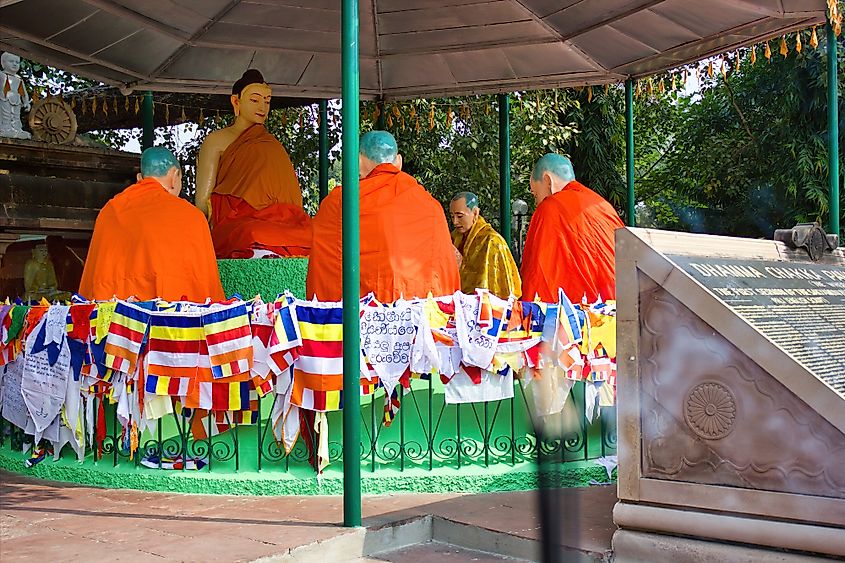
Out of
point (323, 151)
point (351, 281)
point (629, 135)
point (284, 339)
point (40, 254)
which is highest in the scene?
point (323, 151)

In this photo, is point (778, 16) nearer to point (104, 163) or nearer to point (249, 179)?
point (249, 179)

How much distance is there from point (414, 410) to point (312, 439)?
751mm

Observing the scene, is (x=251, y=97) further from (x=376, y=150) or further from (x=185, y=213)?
(x=376, y=150)

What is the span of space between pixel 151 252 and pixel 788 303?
4.25 meters

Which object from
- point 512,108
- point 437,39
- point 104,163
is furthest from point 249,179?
point 512,108

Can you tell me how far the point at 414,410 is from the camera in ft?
19.0

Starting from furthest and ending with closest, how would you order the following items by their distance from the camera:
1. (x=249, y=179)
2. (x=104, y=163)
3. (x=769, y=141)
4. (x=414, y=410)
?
(x=769, y=141), (x=104, y=163), (x=249, y=179), (x=414, y=410)

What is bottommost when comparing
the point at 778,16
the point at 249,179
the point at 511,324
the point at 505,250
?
the point at 511,324

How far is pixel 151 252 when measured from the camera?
641 cm

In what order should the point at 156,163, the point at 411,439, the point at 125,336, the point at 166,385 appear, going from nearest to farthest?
the point at 166,385 → the point at 125,336 → the point at 411,439 → the point at 156,163

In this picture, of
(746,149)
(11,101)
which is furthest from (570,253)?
(746,149)

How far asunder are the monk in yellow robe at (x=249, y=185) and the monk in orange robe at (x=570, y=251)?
2325 mm

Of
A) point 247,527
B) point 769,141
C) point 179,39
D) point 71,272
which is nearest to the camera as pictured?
point 247,527

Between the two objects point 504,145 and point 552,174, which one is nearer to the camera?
point 552,174
